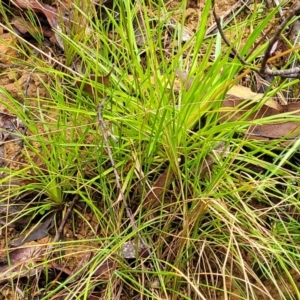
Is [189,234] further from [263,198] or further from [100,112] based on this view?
[100,112]

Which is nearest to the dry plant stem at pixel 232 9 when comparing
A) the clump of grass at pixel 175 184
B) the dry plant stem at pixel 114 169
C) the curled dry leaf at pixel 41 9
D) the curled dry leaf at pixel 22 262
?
the clump of grass at pixel 175 184

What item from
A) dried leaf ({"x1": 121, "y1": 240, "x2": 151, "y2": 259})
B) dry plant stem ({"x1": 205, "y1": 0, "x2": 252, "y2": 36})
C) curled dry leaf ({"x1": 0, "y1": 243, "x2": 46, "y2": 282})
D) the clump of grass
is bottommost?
curled dry leaf ({"x1": 0, "y1": 243, "x2": 46, "y2": 282})

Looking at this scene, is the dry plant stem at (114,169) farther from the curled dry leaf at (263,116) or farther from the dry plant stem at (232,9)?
the dry plant stem at (232,9)

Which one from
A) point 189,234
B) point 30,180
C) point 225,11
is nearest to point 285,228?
point 189,234

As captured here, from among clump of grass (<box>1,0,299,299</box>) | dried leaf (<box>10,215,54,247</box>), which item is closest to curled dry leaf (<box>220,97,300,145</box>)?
clump of grass (<box>1,0,299,299</box>)

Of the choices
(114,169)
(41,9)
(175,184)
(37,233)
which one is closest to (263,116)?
(175,184)

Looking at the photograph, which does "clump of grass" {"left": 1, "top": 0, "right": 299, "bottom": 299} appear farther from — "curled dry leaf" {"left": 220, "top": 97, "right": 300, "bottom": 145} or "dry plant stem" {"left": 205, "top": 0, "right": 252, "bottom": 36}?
"dry plant stem" {"left": 205, "top": 0, "right": 252, "bottom": 36}

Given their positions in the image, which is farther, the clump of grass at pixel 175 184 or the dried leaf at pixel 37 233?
the dried leaf at pixel 37 233

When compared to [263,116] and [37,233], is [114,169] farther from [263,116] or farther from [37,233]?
[263,116]
